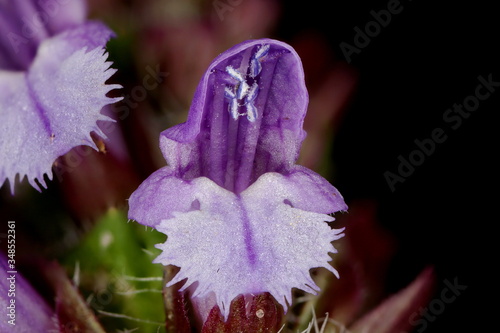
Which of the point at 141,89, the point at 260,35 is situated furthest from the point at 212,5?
the point at 141,89

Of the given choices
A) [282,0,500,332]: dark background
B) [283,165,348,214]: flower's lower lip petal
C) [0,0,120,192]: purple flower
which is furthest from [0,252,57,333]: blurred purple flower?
[282,0,500,332]: dark background

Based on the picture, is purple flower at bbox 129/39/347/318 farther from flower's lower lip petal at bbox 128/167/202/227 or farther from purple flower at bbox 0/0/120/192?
purple flower at bbox 0/0/120/192

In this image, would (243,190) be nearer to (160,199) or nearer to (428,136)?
(160,199)

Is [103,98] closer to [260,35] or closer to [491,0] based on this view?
[260,35]

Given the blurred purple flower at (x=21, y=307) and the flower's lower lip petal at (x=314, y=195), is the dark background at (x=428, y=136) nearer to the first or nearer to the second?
the flower's lower lip petal at (x=314, y=195)

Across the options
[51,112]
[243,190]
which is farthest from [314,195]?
[51,112]

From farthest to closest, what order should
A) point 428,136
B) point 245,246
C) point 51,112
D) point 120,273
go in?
1. point 428,136
2. point 120,273
3. point 51,112
4. point 245,246

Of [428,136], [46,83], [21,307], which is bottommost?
[21,307]

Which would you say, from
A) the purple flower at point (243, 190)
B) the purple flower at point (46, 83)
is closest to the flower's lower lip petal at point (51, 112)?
the purple flower at point (46, 83)
